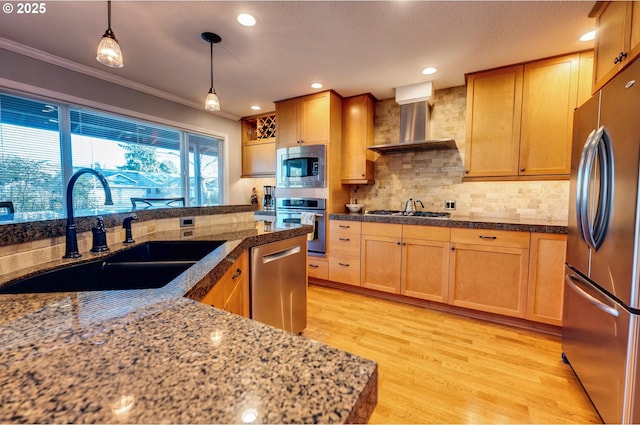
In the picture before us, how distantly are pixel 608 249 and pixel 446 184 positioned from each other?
1876mm

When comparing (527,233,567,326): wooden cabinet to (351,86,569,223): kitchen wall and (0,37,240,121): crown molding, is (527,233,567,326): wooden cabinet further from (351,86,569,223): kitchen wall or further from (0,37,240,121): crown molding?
(0,37,240,121): crown molding

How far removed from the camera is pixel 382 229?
9.25 ft

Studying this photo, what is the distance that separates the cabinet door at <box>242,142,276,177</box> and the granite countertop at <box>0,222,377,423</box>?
3613mm

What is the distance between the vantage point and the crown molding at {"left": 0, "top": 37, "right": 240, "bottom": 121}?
2211 mm

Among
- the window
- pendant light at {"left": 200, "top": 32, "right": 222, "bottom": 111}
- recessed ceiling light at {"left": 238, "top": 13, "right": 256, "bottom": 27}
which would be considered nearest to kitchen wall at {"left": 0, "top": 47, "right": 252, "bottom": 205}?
the window

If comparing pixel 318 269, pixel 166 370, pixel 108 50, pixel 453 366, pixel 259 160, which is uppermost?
pixel 108 50

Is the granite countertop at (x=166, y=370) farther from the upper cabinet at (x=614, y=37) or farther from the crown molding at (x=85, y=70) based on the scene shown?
the crown molding at (x=85, y=70)

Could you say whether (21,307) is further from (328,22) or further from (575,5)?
(575,5)

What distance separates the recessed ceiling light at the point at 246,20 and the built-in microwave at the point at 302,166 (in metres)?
1.46

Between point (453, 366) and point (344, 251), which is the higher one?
point (344, 251)

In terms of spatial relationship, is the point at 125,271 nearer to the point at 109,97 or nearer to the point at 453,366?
the point at 453,366

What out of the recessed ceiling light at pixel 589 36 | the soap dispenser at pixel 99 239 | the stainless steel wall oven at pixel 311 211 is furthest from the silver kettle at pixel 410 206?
the soap dispenser at pixel 99 239

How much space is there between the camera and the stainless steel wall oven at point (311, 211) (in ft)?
10.5

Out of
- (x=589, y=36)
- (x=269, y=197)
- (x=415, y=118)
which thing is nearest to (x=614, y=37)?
(x=589, y=36)
